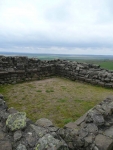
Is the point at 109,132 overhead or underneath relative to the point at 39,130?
underneath

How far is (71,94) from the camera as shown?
10.2 metres

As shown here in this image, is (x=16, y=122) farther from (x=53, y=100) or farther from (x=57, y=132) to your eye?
(x=53, y=100)

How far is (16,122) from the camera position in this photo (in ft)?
13.8

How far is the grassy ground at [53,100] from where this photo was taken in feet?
23.3

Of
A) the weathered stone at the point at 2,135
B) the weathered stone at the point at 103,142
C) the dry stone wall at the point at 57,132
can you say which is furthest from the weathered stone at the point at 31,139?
the weathered stone at the point at 103,142

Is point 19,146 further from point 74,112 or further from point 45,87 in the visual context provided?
point 45,87

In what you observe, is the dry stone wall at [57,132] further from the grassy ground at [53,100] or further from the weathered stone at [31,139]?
the grassy ground at [53,100]

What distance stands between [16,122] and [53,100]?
15.9 ft

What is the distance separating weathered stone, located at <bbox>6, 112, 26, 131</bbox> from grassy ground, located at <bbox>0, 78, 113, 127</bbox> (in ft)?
7.24

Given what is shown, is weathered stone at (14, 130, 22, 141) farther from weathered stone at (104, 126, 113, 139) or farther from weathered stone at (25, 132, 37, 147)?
weathered stone at (104, 126, 113, 139)

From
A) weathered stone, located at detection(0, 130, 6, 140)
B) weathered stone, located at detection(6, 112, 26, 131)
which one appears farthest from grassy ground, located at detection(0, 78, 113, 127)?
weathered stone, located at detection(0, 130, 6, 140)

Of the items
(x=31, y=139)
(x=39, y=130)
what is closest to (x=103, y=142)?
(x=39, y=130)

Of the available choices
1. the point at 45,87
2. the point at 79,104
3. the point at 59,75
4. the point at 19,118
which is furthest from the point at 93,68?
the point at 19,118

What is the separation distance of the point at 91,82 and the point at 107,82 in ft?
4.40
